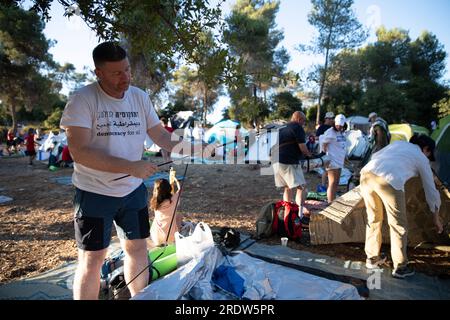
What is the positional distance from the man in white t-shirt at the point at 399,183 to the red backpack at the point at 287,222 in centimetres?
111

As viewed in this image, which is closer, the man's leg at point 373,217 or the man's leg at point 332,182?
the man's leg at point 373,217

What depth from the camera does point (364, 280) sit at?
316 centimetres

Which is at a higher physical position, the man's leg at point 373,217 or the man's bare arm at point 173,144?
the man's bare arm at point 173,144

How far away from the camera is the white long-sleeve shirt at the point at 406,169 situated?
10.3 feet

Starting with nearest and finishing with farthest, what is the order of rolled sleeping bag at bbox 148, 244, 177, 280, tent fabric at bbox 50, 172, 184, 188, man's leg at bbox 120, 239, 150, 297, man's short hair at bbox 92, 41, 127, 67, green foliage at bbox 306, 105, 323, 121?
man's short hair at bbox 92, 41, 127, 67, man's leg at bbox 120, 239, 150, 297, rolled sleeping bag at bbox 148, 244, 177, 280, tent fabric at bbox 50, 172, 184, 188, green foliage at bbox 306, 105, 323, 121

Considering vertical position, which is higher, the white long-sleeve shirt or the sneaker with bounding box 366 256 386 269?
the white long-sleeve shirt

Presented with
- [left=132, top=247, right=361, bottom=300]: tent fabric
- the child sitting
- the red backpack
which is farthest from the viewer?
the red backpack

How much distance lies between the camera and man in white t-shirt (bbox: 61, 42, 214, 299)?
5.97 ft

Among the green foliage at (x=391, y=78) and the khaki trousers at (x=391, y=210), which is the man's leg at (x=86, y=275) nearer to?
the khaki trousers at (x=391, y=210)

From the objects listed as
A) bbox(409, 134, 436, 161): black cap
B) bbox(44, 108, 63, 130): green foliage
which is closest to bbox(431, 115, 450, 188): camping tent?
bbox(409, 134, 436, 161): black cap

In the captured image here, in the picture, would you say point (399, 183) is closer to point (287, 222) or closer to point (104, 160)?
point (287, 222)

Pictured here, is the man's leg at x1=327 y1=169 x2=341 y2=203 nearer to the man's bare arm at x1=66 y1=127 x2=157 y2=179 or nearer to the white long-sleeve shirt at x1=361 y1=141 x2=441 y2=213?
the white long-sleeve shirt at x1=361 y1=141 x2=441 y2=213

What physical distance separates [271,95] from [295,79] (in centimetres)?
2956

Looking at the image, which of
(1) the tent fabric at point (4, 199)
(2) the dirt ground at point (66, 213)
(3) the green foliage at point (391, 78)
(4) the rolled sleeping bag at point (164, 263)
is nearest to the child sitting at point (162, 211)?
(4) the rolled sleeping bag at point (164, 263)
